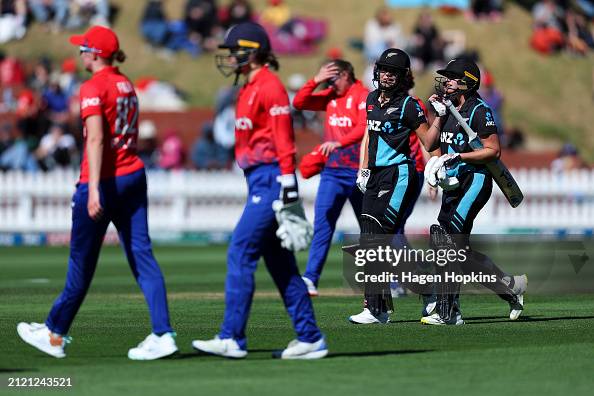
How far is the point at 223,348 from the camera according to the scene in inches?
392

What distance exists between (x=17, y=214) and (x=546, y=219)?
10.9 meters

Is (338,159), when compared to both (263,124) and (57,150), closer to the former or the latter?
(263,124)

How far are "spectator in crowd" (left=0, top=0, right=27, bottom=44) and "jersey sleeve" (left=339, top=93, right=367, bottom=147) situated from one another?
26.6m

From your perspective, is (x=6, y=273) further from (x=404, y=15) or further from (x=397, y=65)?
(x=404, y=15)

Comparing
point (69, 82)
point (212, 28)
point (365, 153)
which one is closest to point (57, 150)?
point (69, 82)

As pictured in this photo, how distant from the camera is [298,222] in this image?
970cm

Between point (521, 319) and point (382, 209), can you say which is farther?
point (521, 319)

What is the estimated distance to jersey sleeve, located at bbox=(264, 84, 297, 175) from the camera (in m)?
9.79

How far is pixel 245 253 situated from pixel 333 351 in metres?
1.20

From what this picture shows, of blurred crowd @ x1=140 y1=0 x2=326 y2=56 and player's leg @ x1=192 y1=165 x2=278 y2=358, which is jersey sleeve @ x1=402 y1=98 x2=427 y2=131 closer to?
player's leg @ x1=192 y1=165 x2=278 y2=358

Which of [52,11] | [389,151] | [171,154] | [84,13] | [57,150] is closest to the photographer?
[389,151]

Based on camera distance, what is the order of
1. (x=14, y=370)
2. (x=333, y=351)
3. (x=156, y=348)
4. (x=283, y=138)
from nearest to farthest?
(x=14, y=370) → (x=283, y=138) → (x=156, y=348) → (x=333, y=351)

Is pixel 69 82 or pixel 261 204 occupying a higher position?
pixel 261 204

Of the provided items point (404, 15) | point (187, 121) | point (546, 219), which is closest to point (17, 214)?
point (187, 121)
